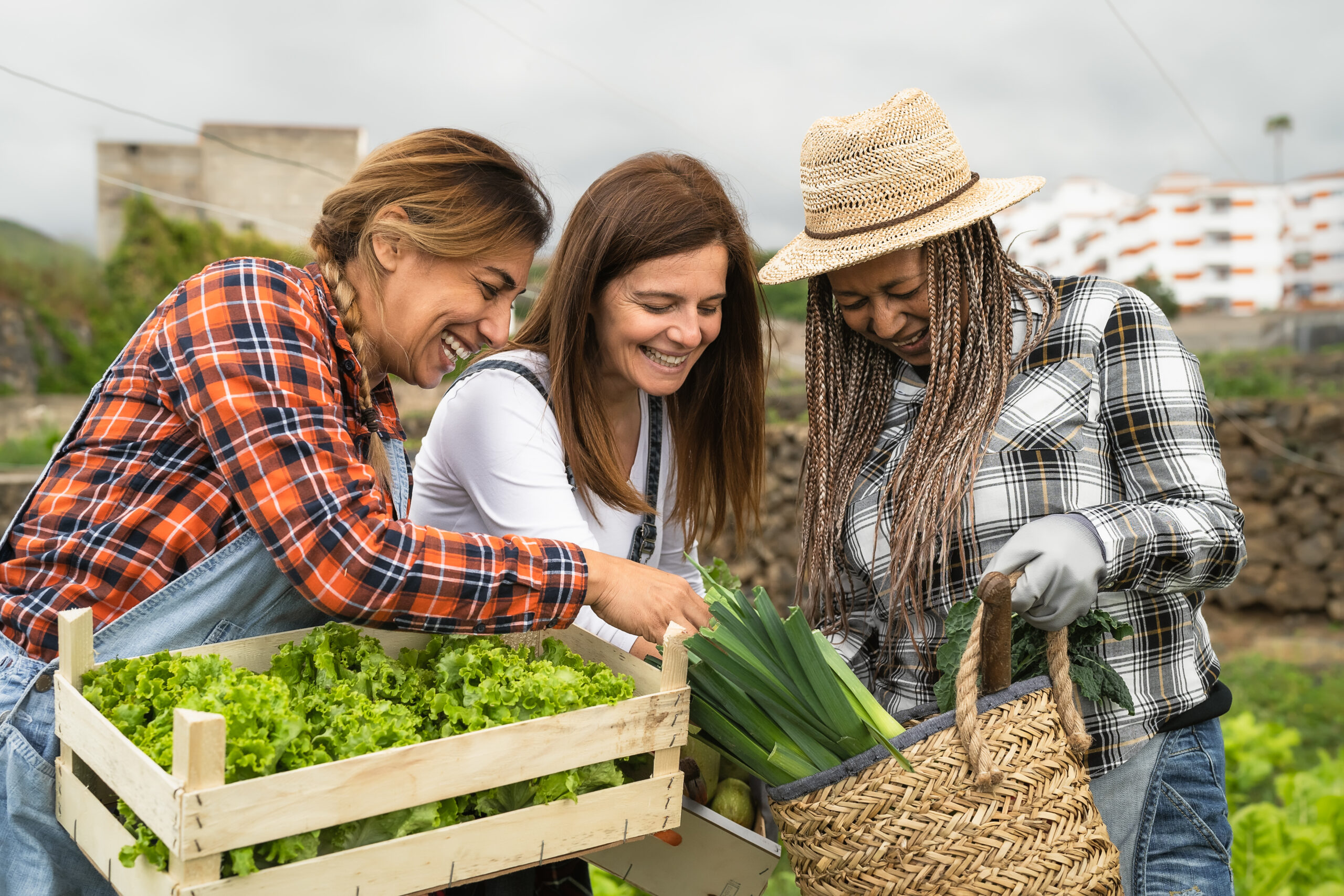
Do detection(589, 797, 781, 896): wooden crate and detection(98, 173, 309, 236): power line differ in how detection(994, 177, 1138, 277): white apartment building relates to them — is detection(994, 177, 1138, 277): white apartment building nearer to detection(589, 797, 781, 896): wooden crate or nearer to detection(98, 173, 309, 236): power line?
detection(98, 173, 309, 236): power line

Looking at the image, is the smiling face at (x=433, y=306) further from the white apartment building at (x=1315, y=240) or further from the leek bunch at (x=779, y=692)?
the white apartment building at (x=1315, y=240)

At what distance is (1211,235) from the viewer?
43.0 m

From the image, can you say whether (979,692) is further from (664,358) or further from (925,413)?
(664,358)

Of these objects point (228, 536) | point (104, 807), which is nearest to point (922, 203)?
point (228, 536)

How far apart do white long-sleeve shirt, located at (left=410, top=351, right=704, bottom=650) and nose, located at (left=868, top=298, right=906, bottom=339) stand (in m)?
0.60

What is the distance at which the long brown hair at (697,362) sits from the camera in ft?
6.43

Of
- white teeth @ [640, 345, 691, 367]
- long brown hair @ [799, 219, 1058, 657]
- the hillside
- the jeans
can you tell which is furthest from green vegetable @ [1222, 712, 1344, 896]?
the hillside

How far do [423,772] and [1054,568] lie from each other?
3.12ft

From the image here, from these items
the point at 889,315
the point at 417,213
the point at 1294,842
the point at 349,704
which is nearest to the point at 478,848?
the point at 349,704

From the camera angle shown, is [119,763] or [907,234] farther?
[907,234]

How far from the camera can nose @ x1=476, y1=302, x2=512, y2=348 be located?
1758mm

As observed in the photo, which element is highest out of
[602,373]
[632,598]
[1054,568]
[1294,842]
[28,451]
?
[602,373]

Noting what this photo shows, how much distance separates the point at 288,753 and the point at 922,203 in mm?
1424

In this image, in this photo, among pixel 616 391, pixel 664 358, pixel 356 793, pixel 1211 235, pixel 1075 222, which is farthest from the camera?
pixel 1075 222
